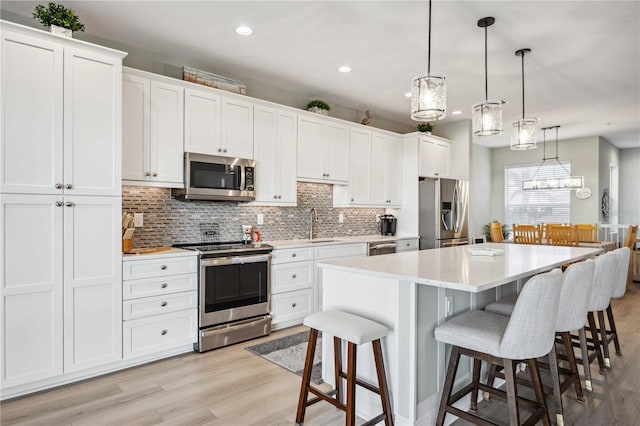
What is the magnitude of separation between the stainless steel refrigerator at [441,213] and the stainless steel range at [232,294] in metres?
2.68

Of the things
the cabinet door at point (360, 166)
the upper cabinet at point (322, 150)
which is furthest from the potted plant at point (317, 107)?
the cabinet door at point (360, 166)

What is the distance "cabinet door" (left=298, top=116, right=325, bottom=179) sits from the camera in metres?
4.49

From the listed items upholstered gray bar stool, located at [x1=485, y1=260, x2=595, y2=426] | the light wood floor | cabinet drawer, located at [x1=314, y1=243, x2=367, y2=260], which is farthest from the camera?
cabinet drawer, located at [x1=314, y1=243, x2=367, y2=260]

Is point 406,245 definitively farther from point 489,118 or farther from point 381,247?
point 489,118

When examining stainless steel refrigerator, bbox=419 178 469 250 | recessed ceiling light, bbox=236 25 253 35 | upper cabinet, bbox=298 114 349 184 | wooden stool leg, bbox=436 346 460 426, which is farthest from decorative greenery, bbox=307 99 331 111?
wooden stool leg, bbox=436 346 460 426

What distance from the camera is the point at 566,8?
9.26 feet

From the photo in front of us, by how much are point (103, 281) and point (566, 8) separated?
3909mm

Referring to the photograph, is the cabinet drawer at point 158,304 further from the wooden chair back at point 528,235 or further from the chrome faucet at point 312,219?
the wooden chair back at point 528,235

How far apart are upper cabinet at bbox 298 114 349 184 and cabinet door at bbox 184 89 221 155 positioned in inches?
42.0

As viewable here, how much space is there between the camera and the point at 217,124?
12.3ft

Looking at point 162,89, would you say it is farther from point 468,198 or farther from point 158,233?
point 468,198

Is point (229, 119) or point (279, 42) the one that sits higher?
point (279, 42)

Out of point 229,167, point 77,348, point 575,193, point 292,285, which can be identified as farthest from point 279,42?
point 575,193

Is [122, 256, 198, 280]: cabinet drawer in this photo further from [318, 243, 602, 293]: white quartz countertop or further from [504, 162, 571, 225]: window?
[504, 162, 571, 225]: window
